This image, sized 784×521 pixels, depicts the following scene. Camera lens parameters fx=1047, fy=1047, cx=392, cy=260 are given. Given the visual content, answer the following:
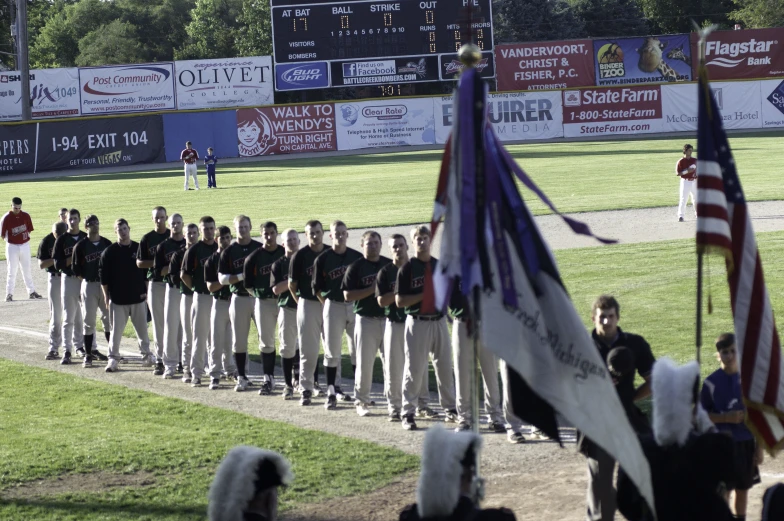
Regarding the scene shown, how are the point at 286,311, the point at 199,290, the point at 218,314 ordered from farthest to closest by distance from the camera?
the point at 199,290
the point at 218,314
the point at 286,311

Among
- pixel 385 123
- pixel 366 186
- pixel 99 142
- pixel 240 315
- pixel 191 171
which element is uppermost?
pixel 385 123

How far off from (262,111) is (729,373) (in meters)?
46.7

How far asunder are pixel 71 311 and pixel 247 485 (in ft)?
37.7

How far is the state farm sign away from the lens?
59406mm

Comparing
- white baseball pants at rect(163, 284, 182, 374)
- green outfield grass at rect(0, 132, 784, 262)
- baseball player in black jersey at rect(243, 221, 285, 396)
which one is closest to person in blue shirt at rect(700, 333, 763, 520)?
baseball player in black jersey at rect(243, 221, 285, 396)

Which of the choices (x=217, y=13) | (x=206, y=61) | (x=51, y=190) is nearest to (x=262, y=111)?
(x=206, y=61)

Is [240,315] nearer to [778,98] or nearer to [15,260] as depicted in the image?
[15,260]

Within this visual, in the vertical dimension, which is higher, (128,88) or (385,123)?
(128,88)

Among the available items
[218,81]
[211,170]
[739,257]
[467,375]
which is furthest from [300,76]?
[739,257]

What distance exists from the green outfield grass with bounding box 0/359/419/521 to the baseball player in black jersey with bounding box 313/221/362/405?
1186mm

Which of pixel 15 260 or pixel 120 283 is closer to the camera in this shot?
pixel 120 283

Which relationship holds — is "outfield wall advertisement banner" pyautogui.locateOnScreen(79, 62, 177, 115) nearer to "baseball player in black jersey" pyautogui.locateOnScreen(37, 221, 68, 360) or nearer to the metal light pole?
the metal light pole

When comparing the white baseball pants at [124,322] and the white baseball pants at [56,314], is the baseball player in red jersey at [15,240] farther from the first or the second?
the white baseball pants at [124,322]

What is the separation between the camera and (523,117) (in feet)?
176
